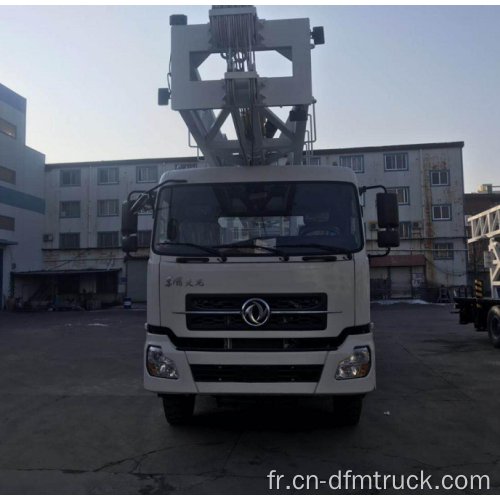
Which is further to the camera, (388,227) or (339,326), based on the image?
(388,227)

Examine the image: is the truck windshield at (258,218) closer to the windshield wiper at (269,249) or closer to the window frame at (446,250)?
the windshield wiper at (269,249)

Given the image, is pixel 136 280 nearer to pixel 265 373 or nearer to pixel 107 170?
pixel 107 170

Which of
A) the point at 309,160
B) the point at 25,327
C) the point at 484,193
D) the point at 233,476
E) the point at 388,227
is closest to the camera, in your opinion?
the point at 233,476

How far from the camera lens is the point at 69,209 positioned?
122 ft

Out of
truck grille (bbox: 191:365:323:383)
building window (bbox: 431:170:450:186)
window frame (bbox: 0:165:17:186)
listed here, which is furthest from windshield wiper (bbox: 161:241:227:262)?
building window (bbox: 431:170:450:186)

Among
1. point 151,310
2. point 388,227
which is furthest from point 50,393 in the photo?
point 388,227

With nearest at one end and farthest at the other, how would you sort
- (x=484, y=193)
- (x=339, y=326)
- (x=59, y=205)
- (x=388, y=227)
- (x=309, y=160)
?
(x=339, y=326)
(x=388, y=227)
(x=309, y=160)
(x=59, y=205)
(x=484, y=193)

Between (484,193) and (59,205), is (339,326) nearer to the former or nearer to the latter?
(59,205)

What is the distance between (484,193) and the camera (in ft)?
162

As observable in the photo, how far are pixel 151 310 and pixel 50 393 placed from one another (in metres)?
3.79

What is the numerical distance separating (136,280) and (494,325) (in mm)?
27753

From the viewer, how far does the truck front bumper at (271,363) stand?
433cm

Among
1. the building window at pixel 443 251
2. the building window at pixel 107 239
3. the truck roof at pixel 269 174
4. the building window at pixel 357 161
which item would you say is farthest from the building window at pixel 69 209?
the truck roof at pixel 269 174

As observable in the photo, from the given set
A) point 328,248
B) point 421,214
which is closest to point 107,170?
point 421,214
